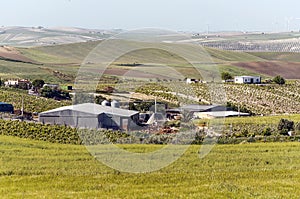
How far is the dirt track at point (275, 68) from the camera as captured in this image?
83750 millimetres

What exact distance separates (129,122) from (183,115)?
9.58 m

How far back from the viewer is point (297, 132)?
89.8 feet

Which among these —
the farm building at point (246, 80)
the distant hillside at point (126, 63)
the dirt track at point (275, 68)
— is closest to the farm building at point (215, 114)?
the farm building at point (246, 80)

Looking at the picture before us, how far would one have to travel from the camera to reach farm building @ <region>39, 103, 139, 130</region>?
27.7 m

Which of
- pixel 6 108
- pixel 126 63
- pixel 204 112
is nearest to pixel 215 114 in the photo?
pixel 204 112

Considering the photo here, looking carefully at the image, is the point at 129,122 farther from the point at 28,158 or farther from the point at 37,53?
the point at 37,53

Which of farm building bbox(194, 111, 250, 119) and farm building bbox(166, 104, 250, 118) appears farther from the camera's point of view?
farm building bbox(166, 104, 250, 118)

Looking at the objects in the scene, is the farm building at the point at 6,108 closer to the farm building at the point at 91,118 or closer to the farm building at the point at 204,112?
the farm building at the point at 91,118

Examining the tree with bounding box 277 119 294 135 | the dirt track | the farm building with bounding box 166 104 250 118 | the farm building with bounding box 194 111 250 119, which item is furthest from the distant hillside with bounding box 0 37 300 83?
the tree with bounding box 277 119 294 135

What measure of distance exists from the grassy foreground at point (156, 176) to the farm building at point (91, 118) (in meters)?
8.89

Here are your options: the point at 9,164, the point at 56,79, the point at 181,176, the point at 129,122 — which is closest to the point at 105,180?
the point at 181,176

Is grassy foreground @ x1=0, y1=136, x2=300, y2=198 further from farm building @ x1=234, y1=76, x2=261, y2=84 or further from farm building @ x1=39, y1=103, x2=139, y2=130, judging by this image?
farm building @ x1=234, y1=76, x2=261, y2=84

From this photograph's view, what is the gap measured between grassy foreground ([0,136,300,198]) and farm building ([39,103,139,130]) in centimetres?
889

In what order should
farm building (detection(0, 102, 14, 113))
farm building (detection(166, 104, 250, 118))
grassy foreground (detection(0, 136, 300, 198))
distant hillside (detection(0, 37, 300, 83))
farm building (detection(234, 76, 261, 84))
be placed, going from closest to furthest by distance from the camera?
grassy foreground (detection(0, 136, 300, 198))
farm building (detection(0, 102, 14, 113))
farm building (detection(166, 104, 250, 118))
farm building (detection(234, 76, 261, 84))
distant hillside (detection(0, 37, 300, 83))
